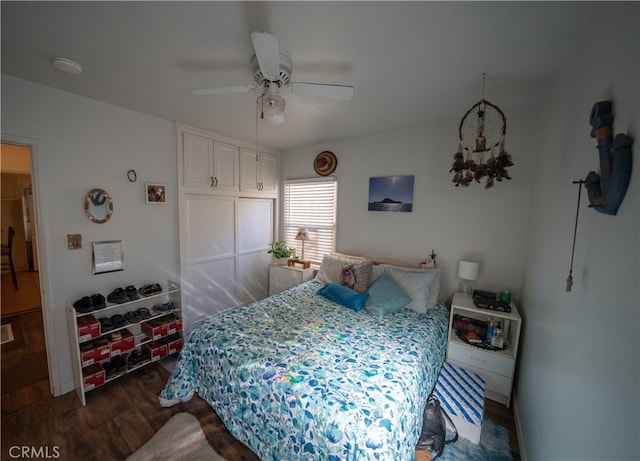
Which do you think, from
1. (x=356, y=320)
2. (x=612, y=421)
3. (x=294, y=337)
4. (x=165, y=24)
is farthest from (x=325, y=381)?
(x=165, y=24)

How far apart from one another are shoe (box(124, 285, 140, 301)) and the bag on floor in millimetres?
2732

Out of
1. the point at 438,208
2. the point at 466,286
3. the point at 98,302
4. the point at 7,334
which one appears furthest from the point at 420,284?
the point at 7,334

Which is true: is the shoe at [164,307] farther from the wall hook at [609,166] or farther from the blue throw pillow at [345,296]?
the wall hook at [609,166]

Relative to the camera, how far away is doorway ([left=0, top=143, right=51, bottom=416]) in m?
2.14

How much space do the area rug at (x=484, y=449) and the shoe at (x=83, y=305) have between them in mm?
2981

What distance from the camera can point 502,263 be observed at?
2467mm

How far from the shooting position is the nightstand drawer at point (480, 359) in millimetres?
2056

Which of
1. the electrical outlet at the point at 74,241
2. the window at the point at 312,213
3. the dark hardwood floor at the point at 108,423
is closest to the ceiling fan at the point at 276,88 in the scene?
the electrical outlet at the point at 74,241

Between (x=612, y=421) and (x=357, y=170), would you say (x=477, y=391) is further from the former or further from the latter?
(x=357, y=170)

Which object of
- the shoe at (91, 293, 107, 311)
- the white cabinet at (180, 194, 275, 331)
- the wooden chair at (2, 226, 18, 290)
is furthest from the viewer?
the wooden chair at (2, 226, 18, 290)

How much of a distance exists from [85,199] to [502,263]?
4.04 metres

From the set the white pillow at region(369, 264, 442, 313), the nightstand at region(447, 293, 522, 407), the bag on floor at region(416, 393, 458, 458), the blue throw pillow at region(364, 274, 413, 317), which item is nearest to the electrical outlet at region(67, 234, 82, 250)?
the blue throw pillow at region(364, 274, 413, 317)

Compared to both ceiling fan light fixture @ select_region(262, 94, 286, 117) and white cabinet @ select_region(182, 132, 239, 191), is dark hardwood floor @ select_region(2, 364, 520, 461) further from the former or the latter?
ceiling fan light fixture @ select_region(262, 94, 286, 117)

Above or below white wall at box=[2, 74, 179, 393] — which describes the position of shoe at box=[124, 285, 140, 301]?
below
